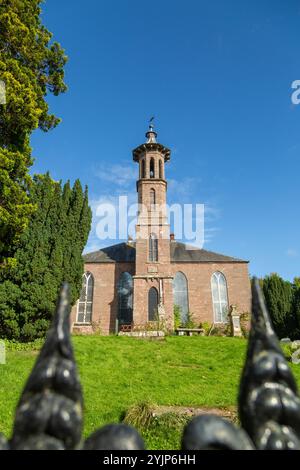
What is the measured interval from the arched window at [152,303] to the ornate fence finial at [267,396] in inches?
1021

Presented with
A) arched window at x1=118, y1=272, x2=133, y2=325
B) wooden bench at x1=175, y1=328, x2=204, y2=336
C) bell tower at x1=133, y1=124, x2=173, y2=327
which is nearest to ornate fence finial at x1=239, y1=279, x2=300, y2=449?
wooden bench at x1=175, y1=328, x2=204, y2=336

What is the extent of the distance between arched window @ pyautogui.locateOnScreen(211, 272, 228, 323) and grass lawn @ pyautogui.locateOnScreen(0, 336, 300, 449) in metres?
12.3

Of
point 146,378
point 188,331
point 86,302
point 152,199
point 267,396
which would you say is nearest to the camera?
point 267,396

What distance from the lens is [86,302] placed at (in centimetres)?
2939

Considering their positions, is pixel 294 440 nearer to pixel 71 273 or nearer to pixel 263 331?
pixel 263 331

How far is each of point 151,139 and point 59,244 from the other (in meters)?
22.6

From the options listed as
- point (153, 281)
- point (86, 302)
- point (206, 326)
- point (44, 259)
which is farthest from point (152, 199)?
point (44, 259)

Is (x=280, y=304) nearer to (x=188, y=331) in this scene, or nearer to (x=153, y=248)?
(x=188, y=331)

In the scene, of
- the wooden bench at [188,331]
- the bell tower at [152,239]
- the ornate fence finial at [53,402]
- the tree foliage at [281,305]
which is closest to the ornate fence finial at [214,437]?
the ornate fence finial at [53,402]

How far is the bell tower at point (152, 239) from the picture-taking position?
1072 inches

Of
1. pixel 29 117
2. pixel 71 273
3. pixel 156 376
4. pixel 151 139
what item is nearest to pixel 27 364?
pixel 156 376

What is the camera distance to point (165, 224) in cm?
3017

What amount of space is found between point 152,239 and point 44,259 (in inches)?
632

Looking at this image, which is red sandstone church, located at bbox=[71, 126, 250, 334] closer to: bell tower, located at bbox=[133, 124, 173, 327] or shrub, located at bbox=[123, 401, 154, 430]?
bell tower, located at bbox=[133, 124, 173, 327]
